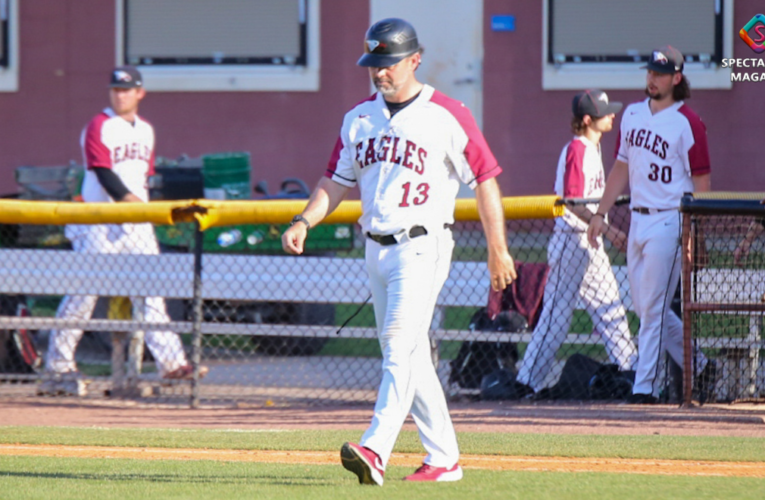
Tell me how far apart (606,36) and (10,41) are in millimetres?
8441

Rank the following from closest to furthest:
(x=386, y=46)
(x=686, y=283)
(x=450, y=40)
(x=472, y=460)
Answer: (x=386, y=46), (x=472, y=460), (x=686, y=283), (x=450, y=40)

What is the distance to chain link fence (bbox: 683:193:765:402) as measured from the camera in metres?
6.80

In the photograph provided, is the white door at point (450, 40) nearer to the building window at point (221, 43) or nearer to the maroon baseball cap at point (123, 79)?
the building window at point (221, 43)

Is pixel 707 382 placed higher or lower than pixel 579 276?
lower

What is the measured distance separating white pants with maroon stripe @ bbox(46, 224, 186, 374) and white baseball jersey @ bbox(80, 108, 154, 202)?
28 centimetres

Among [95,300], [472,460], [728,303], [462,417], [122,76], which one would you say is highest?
[122,76]

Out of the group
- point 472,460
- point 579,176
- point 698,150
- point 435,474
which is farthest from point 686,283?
point 435,474

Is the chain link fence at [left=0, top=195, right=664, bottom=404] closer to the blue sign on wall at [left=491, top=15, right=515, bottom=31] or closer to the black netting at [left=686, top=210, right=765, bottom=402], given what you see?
the black netting at [left=686, top=210, right=765, bottom=402]

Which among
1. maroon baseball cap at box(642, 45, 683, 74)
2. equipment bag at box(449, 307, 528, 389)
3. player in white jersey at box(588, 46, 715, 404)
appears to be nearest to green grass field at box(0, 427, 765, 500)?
player in white jersey at box(588, 46, 715, 404)

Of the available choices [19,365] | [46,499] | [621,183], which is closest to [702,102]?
[621,183]

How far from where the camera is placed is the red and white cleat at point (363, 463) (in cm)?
450

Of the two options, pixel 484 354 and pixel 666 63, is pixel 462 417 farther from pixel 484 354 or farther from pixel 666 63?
pixel 666 63

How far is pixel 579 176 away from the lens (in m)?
7.74

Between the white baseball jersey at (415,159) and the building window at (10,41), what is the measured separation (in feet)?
40.9
